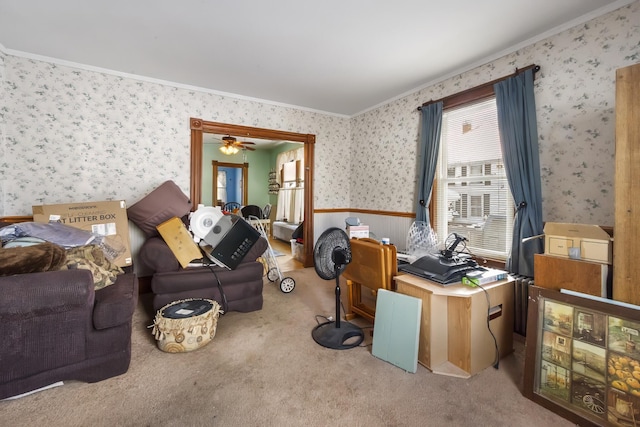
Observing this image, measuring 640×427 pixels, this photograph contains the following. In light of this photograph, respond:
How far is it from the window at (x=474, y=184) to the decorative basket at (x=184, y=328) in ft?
8.74

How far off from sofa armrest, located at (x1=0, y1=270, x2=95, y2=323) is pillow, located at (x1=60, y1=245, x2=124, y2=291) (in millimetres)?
358

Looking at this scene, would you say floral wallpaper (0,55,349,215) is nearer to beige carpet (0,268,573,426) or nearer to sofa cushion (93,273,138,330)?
sofa cushion (93,273,138,330)

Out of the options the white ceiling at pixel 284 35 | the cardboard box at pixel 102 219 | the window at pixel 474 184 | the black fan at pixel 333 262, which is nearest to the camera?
the white ceiling at pixel 284 35

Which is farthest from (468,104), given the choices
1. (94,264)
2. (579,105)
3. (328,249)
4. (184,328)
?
(94,264)

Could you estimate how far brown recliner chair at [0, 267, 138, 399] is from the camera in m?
1.46

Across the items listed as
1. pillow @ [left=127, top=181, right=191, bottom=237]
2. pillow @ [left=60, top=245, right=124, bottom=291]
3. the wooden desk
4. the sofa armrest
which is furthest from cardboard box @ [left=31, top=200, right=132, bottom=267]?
the wooden desk

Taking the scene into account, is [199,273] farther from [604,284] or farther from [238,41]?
[604,284]

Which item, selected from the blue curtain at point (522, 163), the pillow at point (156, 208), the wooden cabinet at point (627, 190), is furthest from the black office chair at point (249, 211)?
the wooden cabinet at point (627, 190)

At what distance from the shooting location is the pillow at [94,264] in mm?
1962

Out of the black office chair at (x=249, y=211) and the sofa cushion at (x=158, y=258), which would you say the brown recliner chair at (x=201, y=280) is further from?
the black office chair at (x=249, y=211)

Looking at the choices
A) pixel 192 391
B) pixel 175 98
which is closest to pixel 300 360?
pixel 192 391

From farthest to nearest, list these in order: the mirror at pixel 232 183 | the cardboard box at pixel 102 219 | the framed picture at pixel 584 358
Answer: the mirror at pixel 232 183, the cardboard box at pixel 102 219, the framed picture at pixel 584 358

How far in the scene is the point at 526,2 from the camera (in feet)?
6.59

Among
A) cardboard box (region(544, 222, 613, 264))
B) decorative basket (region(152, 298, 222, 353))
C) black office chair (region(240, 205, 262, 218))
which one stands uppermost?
black office chair (region(240, 205, 262, 218))
